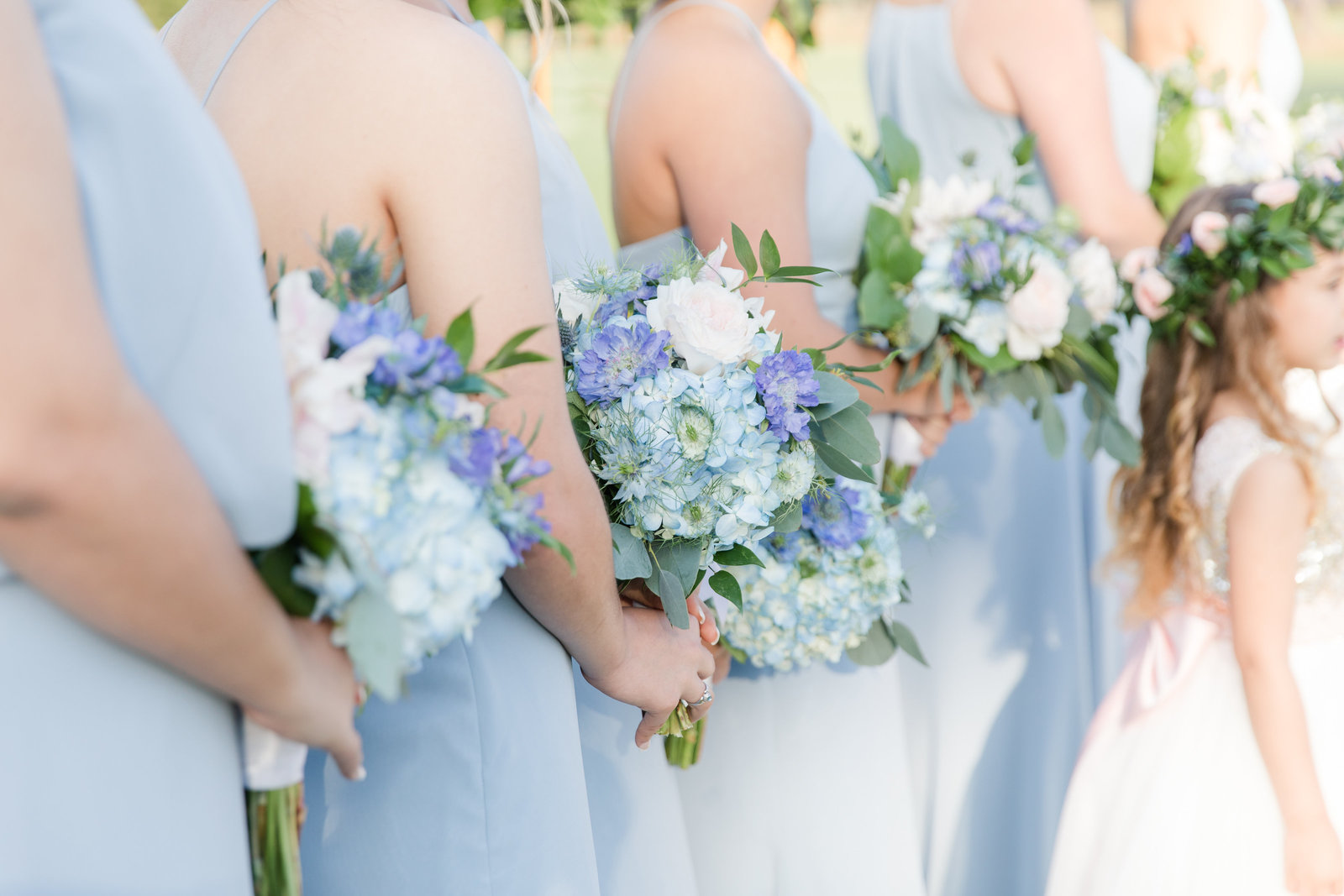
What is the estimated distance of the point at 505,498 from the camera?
103cm

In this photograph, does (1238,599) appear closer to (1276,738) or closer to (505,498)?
(1276,738)

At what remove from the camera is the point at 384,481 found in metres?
0.95

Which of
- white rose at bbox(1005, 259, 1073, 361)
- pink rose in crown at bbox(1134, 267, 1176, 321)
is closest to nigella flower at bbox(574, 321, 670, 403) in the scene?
white rose at bbox(1005, 259, 1073, 361)

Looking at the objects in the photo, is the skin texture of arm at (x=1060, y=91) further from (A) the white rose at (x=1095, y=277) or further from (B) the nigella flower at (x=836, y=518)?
(B) the nigella flower at (x=836, y=518)

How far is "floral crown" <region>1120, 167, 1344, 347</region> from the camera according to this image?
2406 mm

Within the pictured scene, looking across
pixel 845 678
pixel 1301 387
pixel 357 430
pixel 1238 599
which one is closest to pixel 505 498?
pixel 357 430

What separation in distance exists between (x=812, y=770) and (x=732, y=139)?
4.08ft

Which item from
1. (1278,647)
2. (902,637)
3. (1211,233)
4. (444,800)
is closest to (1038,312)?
(1211,233)

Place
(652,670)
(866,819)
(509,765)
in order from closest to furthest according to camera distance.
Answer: (509,765), (652,670), (866,819)

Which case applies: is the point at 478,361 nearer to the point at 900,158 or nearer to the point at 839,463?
the point at 839,463

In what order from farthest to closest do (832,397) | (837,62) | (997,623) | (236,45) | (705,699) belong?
1. (837,62)
2. (997,623)
3. (705,699)
4. (832,397)
5. (236,45)

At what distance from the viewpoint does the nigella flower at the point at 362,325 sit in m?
1.01

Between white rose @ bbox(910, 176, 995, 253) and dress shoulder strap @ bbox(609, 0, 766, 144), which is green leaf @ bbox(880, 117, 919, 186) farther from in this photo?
dress shoulder strap @ bbox(609, 0, 766, 144)

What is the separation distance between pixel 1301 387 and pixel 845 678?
169cm
